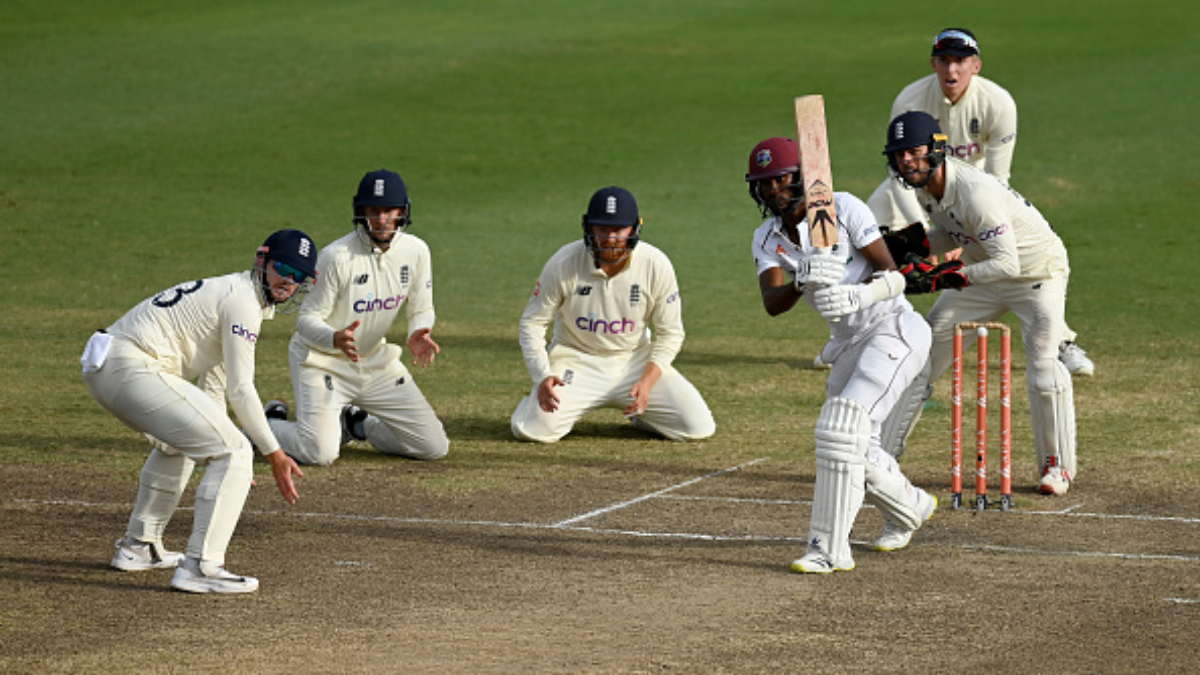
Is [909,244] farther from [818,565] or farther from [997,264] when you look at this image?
[818,565]

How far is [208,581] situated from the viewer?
316 inches

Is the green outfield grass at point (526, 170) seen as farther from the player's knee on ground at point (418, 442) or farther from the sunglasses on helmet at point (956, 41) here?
the sunglasses on helmet at point (956, 41)

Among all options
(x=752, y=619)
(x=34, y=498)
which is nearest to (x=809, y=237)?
(x=752, y=619)

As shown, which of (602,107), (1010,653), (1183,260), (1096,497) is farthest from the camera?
(602,107)

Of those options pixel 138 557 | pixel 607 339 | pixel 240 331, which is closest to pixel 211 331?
pixel 240 331

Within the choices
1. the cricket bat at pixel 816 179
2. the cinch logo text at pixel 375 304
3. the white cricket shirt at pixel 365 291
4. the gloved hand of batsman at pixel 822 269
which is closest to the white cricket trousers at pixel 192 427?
the gloved hand of batsman at pixel 822 269

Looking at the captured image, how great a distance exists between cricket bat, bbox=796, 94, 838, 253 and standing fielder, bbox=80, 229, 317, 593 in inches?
92.3

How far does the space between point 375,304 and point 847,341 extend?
3883mm

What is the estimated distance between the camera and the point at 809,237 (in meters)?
8.48

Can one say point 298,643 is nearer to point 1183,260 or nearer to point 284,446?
point 284,446

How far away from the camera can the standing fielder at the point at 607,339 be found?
38.6 ft

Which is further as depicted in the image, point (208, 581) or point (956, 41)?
point (956, 41)

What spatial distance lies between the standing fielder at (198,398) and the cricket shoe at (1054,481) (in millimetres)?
4421

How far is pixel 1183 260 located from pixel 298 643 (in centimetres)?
1577
